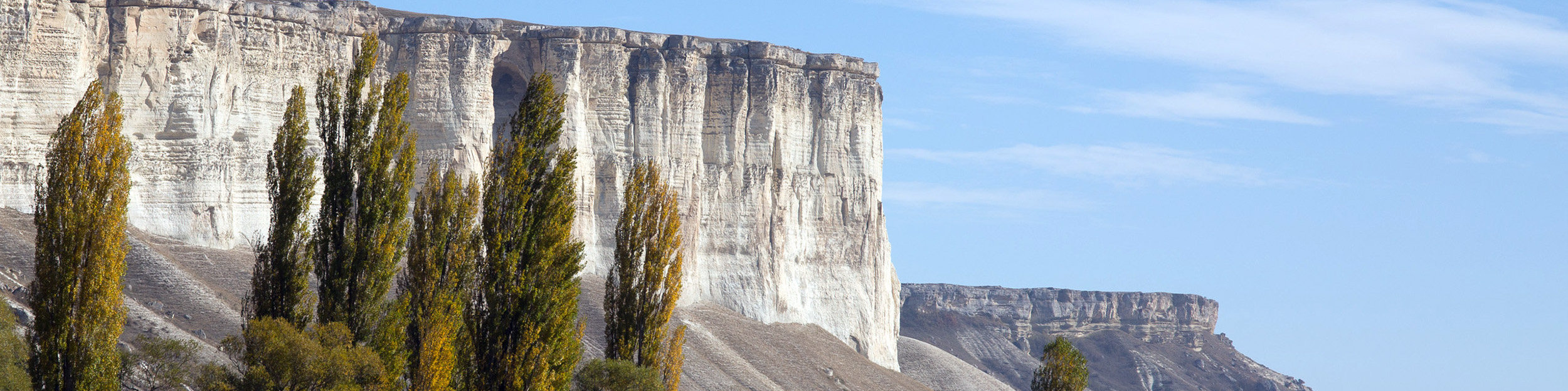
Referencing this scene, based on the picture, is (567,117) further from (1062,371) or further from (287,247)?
(287,247)

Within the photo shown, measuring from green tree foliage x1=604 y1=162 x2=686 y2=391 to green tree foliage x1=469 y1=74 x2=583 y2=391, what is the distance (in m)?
5.24

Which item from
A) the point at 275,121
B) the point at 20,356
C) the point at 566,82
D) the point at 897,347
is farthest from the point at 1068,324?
the point at 20,356

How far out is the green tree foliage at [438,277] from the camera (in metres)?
28.6

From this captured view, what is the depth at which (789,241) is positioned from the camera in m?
87.9

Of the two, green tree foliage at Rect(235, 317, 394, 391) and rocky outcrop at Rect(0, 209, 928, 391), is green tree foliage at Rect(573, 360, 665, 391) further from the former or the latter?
rocky outcrop at Rect(0, 209, 928, 391)

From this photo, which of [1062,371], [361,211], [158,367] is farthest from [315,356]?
[1062,371]

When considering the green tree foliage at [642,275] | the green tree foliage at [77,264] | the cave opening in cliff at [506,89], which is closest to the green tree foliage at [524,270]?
the green tree foliage at [642,275]

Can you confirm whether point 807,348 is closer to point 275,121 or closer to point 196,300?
point 275,121

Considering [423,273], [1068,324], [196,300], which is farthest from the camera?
[1068,324]

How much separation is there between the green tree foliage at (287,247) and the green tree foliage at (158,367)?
10.4m

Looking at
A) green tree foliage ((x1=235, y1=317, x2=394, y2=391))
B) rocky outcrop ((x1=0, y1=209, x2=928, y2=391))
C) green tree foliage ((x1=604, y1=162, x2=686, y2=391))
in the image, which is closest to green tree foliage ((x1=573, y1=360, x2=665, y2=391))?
green tree foliage ((x1=604, y1=162, x2=686, y2=391))

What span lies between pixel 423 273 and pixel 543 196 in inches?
97.5

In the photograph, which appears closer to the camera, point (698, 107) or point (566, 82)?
point (566, 82)

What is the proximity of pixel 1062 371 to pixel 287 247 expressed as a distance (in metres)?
27.4
